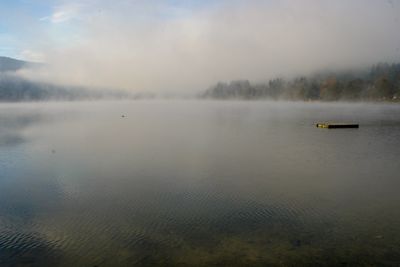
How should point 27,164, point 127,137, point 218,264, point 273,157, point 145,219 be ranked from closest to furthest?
point 218,264 < point 145,219 < point 27,164 < point 273,157 < point 127,137

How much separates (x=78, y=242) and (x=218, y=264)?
5.01m

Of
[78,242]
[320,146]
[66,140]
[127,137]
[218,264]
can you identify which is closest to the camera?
[218,264]

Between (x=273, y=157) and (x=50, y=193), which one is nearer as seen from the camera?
(x=50, y=193)

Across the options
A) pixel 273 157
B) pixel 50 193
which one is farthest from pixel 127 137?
pixel 50 193

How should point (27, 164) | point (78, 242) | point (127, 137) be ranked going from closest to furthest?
1. point (78, 242)
2. point (27, 164)
3. point (127, 137)

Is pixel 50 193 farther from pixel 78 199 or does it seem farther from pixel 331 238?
pixel 331 238

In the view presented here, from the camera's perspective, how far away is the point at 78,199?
16.7 metres

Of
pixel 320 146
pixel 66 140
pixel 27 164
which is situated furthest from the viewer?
pixel 66 140

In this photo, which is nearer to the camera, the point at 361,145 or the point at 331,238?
the point at 331,238

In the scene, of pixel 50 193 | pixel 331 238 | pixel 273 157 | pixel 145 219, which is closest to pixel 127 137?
pixel 273 157

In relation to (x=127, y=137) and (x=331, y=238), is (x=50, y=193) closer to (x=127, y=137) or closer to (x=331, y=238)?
(x=331, y=238)

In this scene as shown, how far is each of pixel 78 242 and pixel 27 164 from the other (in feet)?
50.4

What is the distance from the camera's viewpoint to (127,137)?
135 ft

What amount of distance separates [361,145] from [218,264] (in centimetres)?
2892
